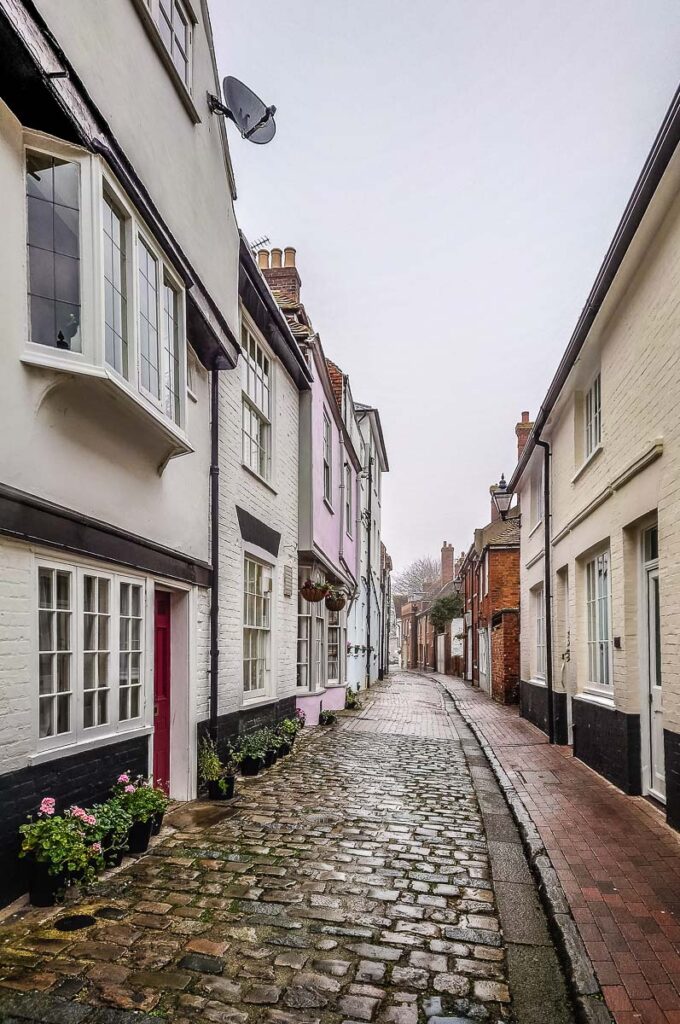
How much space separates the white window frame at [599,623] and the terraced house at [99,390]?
5.47 metres

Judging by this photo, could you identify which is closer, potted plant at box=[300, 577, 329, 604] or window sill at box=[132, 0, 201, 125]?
window sill at box=[132, 0, 201, 125]

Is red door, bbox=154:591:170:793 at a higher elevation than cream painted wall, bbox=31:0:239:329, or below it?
below

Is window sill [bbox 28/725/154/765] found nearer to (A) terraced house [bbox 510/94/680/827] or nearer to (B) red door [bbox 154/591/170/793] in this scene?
(B) red door [bbox 154/591/170/793]

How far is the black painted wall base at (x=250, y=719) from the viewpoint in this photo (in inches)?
327

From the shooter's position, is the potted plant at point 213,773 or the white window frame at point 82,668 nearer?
the white window frame at point 82,668

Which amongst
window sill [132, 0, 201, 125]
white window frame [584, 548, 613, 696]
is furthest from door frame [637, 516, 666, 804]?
window sill [132, 0, 201, 125]

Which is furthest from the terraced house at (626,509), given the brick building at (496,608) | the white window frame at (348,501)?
the brick building at (496,608)

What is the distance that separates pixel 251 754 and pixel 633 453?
5.76 m

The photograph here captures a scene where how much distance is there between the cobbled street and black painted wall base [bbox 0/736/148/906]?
1.00ft

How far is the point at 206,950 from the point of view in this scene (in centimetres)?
403

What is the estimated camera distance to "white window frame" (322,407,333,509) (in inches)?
585

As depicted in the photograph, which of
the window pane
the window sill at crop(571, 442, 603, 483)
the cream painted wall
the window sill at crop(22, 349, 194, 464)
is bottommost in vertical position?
the window sill at crop(22, 349, 194, 464)

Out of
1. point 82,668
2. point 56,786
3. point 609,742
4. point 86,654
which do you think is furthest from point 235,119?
point 609,742

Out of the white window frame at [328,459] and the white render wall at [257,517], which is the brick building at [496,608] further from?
the white render wall at [257,517]
